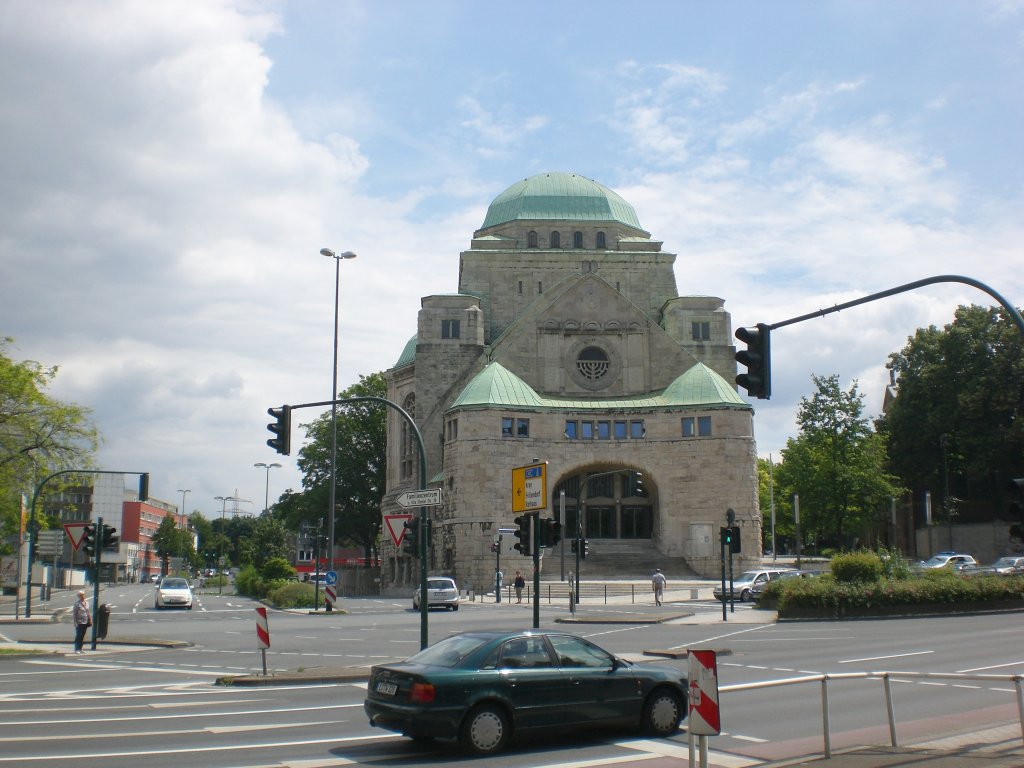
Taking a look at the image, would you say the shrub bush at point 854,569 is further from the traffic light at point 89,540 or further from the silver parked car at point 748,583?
the traffic light at point 89,540

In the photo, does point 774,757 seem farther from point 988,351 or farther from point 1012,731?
point 988,351

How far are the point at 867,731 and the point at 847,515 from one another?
172 ft

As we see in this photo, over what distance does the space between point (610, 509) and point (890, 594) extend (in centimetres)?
2909

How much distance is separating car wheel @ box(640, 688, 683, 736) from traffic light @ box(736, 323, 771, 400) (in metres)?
4.71

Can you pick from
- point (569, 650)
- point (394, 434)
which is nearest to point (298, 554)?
point (394, 434)

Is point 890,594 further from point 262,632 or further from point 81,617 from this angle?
point 81,617

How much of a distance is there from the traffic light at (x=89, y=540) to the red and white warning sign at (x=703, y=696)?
2201cm

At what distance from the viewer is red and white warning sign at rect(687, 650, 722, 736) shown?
8.69m

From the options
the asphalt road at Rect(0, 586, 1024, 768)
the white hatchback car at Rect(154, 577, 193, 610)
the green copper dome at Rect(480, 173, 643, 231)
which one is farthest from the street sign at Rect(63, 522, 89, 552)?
the green copper dome at Rect(480, 173, 643, 231)

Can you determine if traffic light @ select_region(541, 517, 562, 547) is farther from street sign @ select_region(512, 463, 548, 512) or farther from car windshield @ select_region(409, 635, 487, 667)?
car windshield @ select_region(409, 635, 487, 667)

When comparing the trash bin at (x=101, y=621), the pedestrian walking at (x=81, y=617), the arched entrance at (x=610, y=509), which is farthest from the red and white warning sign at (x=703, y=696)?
the arched entrance at (x=610, y=509)

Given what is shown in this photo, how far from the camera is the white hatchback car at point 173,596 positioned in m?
45.8

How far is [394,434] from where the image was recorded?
2800 inches

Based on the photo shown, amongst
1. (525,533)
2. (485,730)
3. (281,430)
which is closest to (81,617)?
(281,430)
